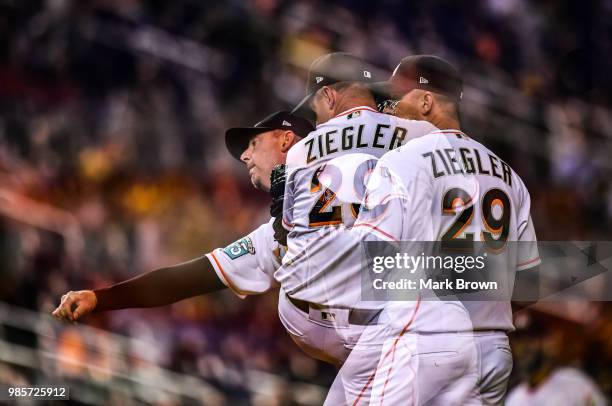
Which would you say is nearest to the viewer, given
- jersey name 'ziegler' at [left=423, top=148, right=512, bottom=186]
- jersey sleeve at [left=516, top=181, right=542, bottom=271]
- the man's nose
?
jersey name 'ziegler' at [left=423, top=148, right=512, bottom=186]

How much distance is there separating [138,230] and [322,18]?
220 cm

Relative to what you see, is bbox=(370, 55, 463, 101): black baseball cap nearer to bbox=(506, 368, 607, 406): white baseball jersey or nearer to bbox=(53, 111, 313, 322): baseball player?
bbox=(53, 111, 313, 322): baseball player

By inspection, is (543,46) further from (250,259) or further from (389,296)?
(389,296)

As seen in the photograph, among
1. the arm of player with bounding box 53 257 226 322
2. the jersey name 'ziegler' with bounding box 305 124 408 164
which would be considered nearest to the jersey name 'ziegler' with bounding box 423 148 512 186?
the jersey name 'ziegler' with bounding box 305 124 408 164

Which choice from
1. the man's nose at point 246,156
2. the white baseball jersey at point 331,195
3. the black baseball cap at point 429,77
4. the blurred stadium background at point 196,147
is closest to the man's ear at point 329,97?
the white baseball jersey at point 331,195

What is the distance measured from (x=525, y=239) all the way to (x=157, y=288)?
58.2 inches

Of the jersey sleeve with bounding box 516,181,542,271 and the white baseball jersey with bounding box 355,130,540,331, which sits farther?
the jersey sleeve with bounding box 516,181,542,271

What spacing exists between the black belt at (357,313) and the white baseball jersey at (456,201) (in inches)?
14.8

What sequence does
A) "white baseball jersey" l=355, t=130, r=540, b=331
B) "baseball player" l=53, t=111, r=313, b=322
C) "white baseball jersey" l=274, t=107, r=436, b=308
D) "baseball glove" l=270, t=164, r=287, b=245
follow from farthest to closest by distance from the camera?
"baseball player" l=53, t=111, r=313, b=322
"baseball glove" l=270, t=164, r=287, b=245
"white baseball jersey" l=274, t=107, r=436, b=308
"white baseball jersey" l=355, t=130, r=540, b=331

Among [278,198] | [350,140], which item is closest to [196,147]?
[278,198]

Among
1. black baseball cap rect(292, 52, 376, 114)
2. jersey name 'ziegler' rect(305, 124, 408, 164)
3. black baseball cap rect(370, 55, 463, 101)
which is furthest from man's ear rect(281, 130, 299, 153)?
black baseball cap rect(370, 55, 463, 101)

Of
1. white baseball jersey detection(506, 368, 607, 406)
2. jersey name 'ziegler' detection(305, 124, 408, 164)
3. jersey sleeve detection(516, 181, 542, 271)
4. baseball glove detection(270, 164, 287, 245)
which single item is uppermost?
jersey name 'ziegler' detection(305, 124, 408, 164)

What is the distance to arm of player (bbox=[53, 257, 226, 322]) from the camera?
3689mm

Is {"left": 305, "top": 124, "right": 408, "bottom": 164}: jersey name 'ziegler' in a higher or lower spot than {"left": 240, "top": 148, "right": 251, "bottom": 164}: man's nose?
lower
